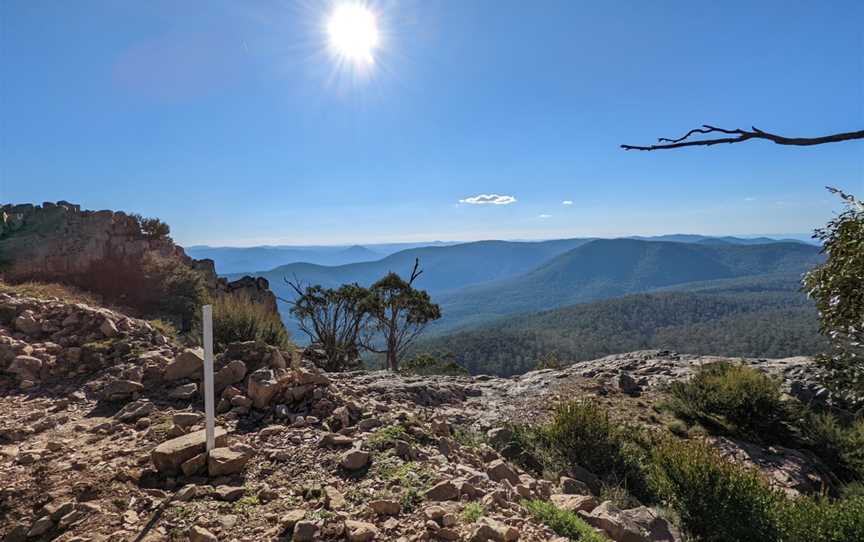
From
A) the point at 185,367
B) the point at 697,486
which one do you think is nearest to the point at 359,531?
the point at 697,486

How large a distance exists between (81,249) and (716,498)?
656 inches

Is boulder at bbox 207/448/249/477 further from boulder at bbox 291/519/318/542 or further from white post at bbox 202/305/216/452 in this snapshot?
boulder at bbox 291/519/318/542

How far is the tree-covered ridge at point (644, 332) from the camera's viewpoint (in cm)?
7000

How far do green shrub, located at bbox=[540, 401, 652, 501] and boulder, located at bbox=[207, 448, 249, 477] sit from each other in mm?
3572

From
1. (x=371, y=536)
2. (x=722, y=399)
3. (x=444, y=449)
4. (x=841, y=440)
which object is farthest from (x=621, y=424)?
(x=371, y=536)

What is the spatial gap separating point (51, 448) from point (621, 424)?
24.0 feet

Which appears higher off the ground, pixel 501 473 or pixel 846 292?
pixel 846 292

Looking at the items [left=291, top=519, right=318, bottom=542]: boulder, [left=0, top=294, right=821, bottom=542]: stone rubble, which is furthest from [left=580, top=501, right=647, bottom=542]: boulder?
[left=291, top=519, right=318, bottom=542]: boulder

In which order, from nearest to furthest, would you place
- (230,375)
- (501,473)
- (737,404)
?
(501,473)
(230,375)
(737,404)

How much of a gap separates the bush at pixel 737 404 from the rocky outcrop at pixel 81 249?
43.1ft

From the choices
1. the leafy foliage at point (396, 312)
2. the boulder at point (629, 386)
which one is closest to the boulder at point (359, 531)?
the boulder at point (629, 386)

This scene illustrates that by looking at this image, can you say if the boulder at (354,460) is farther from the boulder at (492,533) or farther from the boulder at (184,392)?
the boulder at (184,392)

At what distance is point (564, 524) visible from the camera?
9.26ft

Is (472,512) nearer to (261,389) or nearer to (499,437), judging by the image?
(499,437)
